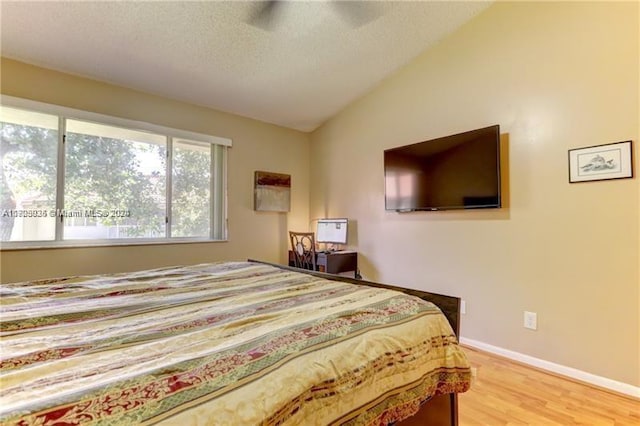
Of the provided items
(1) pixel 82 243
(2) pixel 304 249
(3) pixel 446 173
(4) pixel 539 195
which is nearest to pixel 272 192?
(2) pixel 304 249

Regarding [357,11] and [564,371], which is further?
[357,11]

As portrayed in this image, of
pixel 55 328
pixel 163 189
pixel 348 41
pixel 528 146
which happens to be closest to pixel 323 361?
pixel 55 328

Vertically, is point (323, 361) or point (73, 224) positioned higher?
point (73, 224)

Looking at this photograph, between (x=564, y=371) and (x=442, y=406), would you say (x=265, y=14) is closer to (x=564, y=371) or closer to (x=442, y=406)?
(x=442, y=406)

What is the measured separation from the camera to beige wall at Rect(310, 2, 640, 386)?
6.94ft

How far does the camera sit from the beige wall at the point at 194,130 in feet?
8.70

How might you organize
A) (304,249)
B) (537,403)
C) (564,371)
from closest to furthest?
(537,403) < (564,371) < (304,249)

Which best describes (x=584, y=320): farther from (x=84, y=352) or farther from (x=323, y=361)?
(x=84, y=352)

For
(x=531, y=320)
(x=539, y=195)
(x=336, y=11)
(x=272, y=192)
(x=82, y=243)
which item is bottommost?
(x=531, y=320)

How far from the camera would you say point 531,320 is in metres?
2.50

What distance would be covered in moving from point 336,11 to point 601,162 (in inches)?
87.6

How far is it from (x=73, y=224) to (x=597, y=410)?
13.6 feet

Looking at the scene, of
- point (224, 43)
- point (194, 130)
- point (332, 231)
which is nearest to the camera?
point (224, 43)

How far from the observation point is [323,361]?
2.98ft
